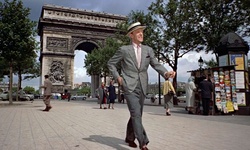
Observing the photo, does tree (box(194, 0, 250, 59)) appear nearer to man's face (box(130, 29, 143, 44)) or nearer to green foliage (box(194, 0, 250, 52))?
green foliage (box(194, 0, 250, 52))

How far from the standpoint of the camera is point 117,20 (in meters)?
52.6

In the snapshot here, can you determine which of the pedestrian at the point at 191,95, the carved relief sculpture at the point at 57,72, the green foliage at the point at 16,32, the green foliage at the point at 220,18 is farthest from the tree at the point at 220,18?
the carved relief sculpture at the point at 57,72

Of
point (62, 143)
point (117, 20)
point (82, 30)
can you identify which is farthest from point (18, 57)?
point (117, 20)

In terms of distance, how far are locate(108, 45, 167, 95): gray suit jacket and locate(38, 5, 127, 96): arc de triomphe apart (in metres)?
41.2

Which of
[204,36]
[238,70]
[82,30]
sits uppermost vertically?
[82,30]

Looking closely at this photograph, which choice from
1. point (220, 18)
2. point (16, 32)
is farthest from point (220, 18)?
point (16, 32)

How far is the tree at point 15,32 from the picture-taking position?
62.4 ft

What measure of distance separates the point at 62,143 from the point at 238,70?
33.9 ft

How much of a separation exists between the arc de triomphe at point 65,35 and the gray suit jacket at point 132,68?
41215mm

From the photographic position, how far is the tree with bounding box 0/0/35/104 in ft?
62.4

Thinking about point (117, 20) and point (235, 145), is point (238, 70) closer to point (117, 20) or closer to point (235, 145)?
point (235, 145)

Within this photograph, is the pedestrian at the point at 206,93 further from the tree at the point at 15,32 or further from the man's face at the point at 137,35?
the tree at the point at 15,32

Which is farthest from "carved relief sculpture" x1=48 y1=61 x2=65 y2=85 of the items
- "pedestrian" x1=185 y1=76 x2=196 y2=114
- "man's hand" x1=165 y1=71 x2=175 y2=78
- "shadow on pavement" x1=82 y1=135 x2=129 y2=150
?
"man's hand" x1=165 y1=71 x2=175 y2=78

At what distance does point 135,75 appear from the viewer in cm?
433
